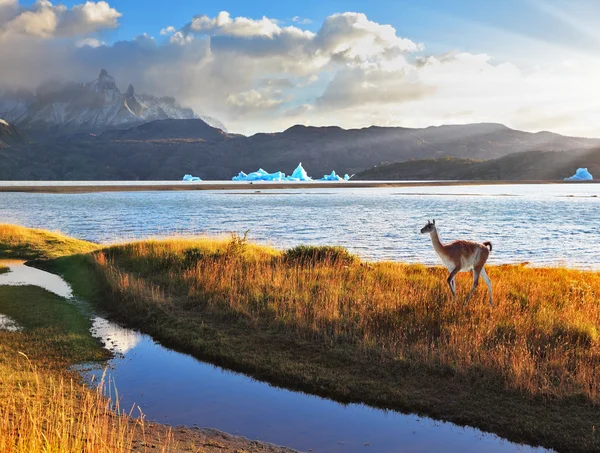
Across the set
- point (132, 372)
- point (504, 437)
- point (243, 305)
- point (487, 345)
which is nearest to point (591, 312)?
point (487, 345)

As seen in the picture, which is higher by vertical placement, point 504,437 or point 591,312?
point 591,312

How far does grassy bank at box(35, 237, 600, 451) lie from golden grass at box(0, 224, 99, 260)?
368 inches

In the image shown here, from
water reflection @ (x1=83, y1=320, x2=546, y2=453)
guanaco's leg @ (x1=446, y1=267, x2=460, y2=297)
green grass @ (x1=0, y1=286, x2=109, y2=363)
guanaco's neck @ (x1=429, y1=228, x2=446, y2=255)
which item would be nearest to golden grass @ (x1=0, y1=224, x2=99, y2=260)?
green grass @ (x1=0, y1=286, x2=109, y2=363)

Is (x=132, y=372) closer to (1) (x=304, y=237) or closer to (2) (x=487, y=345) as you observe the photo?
(2) (x=487, y=345)

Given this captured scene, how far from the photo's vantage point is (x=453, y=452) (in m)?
8.52

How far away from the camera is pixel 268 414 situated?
9.89 metres

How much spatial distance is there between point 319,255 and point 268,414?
13848mm

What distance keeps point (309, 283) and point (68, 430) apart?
11.4 metres

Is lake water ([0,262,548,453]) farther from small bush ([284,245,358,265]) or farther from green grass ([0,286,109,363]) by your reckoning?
small bush ([284,245,358,265])

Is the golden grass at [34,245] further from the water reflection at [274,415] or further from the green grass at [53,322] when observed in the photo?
the water reflection at [274,415]

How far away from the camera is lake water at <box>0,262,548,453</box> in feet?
28.9

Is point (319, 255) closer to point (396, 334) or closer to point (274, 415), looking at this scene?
point (396, 334)

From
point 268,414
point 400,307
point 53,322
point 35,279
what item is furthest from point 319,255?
point 268,414

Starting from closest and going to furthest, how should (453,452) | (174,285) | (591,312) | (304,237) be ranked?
(453,452) < (591,312) < (174,285) < (304,237)
